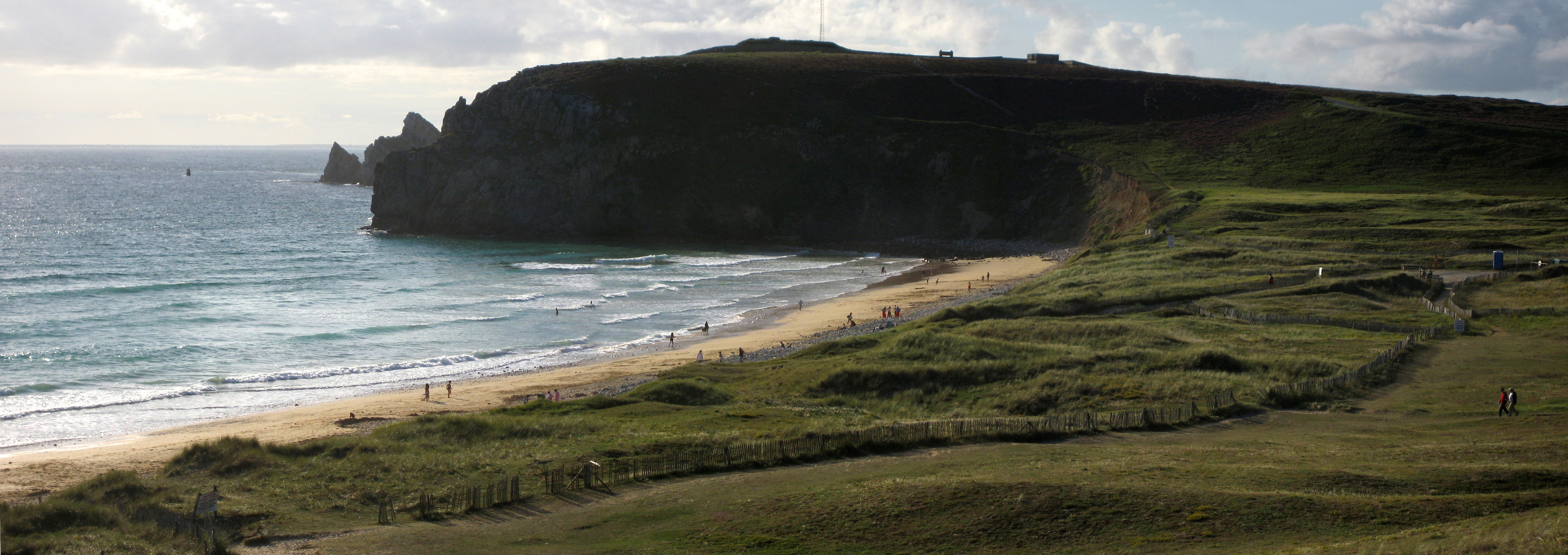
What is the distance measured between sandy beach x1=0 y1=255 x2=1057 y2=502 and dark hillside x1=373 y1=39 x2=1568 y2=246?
36.2m

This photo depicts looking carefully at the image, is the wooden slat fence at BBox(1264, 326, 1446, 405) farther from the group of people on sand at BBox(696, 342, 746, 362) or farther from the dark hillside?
the dark hillside

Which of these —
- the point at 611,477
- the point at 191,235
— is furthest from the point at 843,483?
the point at 191,235

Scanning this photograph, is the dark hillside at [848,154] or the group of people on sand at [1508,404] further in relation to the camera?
the dark hillside at [848,154]

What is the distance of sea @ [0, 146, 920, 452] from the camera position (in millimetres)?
45125

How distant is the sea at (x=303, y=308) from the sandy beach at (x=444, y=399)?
171 centimetres

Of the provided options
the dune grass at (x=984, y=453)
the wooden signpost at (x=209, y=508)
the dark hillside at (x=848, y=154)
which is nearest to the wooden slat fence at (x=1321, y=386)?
the dune grass at (x=984, y=453)

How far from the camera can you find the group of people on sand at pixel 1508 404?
27.4 meters

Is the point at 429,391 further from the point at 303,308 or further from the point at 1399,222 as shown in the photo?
the point at 1399,222

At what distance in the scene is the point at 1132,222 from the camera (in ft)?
290

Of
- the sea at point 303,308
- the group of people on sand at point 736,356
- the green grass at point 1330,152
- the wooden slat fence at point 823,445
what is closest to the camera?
the wooden slat fence at point 823,445

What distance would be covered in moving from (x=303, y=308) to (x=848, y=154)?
6508cm

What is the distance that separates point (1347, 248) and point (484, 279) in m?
65.0

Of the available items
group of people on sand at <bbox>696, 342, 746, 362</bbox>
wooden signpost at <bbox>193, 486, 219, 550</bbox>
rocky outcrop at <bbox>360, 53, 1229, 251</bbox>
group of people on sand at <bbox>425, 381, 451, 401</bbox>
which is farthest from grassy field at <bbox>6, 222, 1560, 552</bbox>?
rocky outcrop at <bbox>360, 53, 1229, 251</bbox>

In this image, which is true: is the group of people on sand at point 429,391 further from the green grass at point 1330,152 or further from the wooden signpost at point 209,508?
the green grass at point 1330,152
